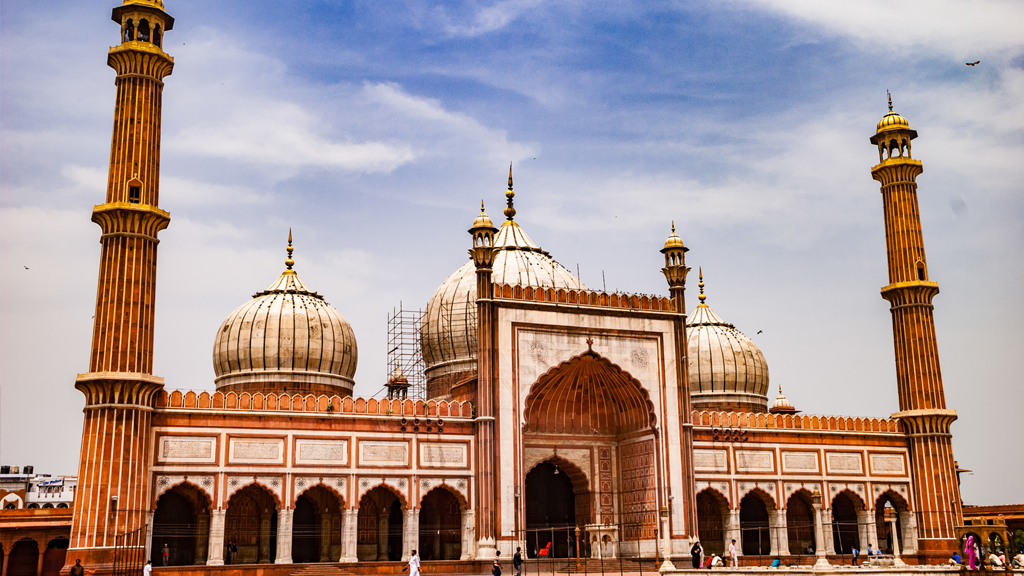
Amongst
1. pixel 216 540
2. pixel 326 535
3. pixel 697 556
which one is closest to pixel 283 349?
pixel 326 535

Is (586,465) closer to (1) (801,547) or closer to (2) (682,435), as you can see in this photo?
(2) (682,435)

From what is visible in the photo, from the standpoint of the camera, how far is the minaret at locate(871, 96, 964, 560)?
94.0ft

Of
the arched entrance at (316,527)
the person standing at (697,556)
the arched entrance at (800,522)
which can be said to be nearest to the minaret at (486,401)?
the arched entrance at (316,527)

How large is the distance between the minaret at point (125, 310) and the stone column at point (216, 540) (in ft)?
4.81

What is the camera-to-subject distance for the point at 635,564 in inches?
998

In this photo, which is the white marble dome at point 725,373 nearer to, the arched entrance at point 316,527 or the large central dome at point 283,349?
the large central dome at point 283,349

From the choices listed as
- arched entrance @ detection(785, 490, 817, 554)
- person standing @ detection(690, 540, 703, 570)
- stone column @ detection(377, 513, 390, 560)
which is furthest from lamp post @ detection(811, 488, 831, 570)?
stone column @ detection(377, 513, 390, 560)

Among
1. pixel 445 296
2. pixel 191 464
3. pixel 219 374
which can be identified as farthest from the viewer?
pixel 445 296

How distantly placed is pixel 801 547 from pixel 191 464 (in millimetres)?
17526

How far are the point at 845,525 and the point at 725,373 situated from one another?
21.1 feet

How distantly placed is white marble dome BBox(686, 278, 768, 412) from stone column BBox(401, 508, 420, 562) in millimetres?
13300

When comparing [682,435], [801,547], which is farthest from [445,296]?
[801,547]

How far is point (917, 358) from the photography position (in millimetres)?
29438

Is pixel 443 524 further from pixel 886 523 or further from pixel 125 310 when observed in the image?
pixel 886 523
